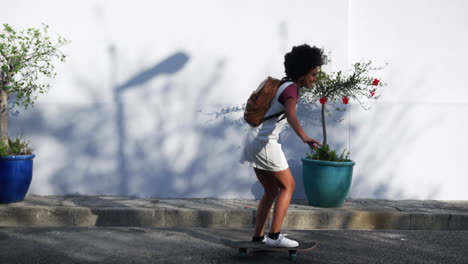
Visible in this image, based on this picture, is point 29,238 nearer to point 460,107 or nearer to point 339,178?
point 339,178

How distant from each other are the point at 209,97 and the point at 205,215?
182 centimetres

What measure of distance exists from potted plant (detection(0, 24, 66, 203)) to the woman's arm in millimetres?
3469

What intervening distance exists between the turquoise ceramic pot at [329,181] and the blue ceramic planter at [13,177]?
3.37 metres

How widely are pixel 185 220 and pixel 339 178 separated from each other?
1929 mm

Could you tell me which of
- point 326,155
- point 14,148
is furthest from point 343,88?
point 14,148

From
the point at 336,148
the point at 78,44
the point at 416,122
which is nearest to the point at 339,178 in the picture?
the point at 336,148

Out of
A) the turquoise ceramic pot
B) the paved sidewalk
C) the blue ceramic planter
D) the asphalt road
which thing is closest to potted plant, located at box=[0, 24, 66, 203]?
the blue ceramic planter

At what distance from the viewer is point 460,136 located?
23.6ft

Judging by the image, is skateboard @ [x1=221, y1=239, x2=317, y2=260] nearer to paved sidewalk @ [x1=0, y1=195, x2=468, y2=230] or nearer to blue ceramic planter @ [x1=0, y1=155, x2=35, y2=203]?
paved sidewalk @ [x1=0, y1=195, x2=468, y2=230]

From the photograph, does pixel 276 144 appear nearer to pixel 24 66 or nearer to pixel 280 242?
pixel 280 242

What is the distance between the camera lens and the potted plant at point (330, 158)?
6184 mm

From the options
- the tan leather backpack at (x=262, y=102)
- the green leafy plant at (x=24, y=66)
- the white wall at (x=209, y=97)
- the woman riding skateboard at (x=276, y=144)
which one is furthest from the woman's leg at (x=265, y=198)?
the green leafy plant at (x=24, y=66)

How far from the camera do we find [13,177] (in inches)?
229

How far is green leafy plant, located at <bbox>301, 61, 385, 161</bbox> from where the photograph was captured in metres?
6.41
